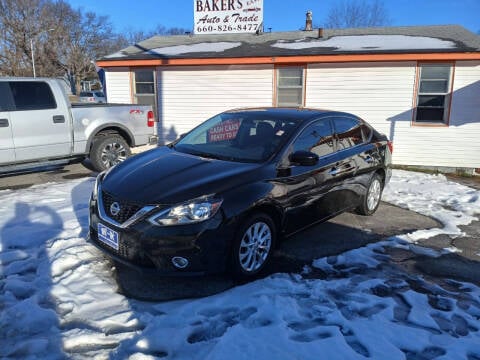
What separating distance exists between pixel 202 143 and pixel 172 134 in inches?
298

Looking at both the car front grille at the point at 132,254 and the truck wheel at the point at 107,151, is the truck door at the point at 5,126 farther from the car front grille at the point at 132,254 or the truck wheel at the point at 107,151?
the car front grille at the point at 132,254

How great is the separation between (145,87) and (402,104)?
7507mm

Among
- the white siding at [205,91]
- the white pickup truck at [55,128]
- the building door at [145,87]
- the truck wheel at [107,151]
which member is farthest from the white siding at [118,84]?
the truck wheel at [107,151]

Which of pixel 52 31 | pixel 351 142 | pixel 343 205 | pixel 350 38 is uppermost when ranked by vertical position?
pixel 52 31

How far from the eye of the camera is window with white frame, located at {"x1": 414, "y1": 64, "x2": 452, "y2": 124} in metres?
9.95

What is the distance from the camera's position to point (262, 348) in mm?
2701

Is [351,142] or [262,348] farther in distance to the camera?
[351,142]

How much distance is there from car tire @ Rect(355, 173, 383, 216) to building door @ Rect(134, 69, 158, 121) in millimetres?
7996

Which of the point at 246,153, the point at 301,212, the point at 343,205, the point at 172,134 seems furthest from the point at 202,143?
the point at 172,134

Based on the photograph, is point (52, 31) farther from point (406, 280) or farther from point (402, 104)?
point (406, 280)

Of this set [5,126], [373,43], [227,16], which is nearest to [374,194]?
[5,126]

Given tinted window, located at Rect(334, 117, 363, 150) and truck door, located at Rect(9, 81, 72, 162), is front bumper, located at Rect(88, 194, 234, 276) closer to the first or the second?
tinted window, located at Rect(334, 117, 363, 150)

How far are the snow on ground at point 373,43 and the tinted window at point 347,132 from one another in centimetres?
575

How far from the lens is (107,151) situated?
7914 mm
